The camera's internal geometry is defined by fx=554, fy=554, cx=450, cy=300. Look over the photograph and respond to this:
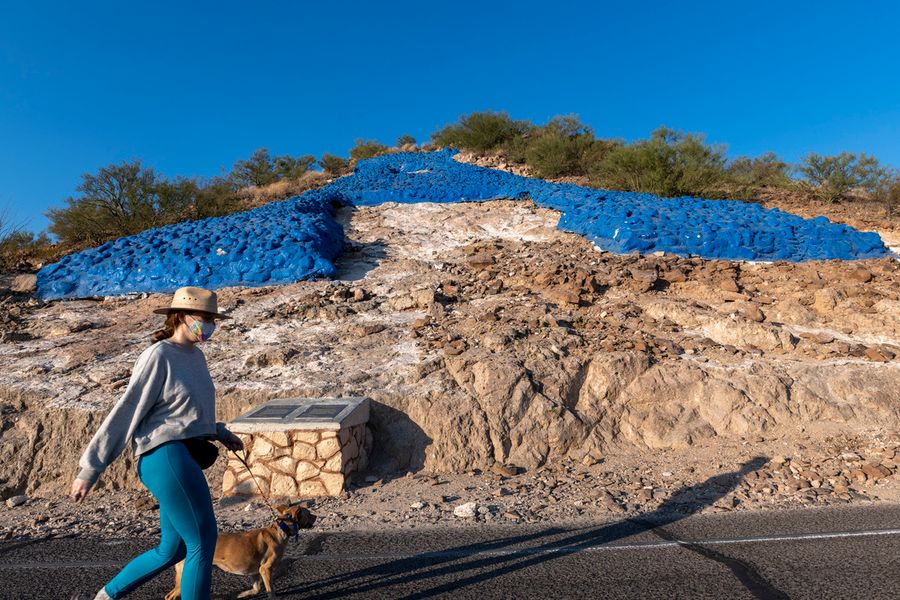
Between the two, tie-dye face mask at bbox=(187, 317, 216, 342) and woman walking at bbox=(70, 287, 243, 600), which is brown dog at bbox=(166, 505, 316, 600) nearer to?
woman walking at bbox=(70, 287, 243, 600)

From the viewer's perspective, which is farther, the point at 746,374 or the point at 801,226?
the point at 801,226

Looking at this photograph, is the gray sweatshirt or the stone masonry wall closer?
the gray sweatshirt

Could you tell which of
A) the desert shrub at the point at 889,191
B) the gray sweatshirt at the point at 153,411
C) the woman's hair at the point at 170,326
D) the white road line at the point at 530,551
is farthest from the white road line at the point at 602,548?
the desert shrub at the point at 889,191

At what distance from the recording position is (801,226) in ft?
38.9

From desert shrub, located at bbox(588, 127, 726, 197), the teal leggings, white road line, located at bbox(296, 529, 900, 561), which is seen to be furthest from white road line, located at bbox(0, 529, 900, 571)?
desert shrub, located at bbox(588, 127, 726, 197)

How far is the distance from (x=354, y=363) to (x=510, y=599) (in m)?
4.51

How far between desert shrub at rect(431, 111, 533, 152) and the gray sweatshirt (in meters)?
27.5

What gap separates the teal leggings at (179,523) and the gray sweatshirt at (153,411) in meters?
0.08

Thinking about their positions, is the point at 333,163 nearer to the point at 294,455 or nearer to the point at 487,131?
the point at 487,131

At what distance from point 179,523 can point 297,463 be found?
2987 mm

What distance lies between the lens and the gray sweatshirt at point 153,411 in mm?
2352

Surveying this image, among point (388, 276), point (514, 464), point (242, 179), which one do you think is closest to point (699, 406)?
point (514, 464)

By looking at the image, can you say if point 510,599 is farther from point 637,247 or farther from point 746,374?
point 637,247

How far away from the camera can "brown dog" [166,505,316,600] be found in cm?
290
